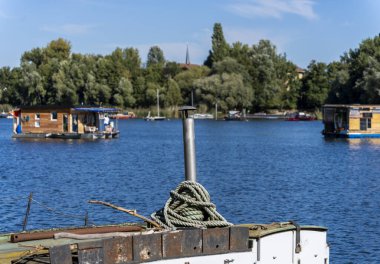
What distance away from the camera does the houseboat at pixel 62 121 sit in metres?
78.1

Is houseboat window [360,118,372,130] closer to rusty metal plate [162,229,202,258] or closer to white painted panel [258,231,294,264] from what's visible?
white painted panel [258,231,294,264]

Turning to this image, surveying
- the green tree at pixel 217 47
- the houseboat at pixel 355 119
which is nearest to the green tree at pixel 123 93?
the green tree at pixel 217 47

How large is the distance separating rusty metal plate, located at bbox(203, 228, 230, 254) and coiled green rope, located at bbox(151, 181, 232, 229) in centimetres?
83

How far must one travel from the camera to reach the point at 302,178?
47.1 metres

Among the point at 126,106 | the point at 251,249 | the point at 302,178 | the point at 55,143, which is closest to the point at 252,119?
the point at 126,106

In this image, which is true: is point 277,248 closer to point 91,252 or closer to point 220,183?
point 91,252

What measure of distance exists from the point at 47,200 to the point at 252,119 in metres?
137

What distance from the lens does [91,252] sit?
12570 mm

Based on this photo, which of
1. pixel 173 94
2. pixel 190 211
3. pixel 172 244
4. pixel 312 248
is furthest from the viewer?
pixel 173 94

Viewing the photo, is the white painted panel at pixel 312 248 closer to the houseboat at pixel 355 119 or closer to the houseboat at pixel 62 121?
the houseboat at pixel 62 121

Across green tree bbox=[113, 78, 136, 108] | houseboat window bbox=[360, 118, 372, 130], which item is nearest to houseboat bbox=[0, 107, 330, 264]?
houseboat window bbox=[360, 118, 372, 130]

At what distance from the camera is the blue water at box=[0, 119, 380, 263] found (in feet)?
94.2

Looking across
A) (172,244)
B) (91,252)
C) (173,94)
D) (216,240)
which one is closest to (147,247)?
(172,244)

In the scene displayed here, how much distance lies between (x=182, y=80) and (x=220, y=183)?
129 metres
